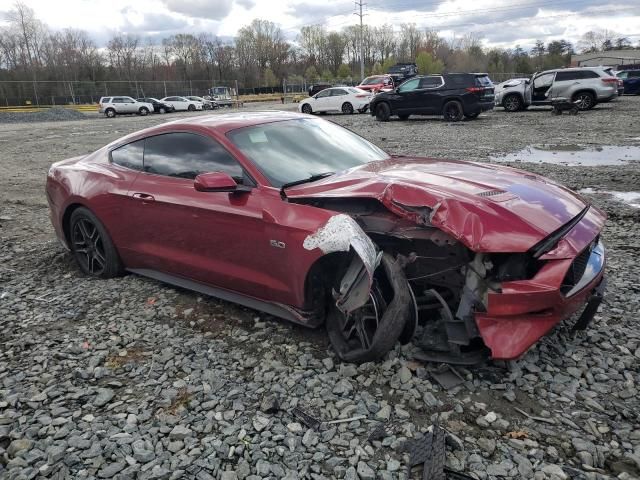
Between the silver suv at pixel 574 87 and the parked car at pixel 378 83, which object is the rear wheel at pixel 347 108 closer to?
the parked car at pixel 378 83

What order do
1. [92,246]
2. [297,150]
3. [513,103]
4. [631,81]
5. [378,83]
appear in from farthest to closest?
1. [378,83]
2. [631,81]
3. [513,103]
4. [92,246]
5. [297,150]

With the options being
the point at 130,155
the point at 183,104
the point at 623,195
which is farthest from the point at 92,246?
the point at 183,104

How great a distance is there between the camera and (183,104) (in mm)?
42531

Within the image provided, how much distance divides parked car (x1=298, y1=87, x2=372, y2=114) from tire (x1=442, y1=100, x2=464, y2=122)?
6.74 metres

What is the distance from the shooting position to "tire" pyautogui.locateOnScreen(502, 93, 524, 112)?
21.6 metres

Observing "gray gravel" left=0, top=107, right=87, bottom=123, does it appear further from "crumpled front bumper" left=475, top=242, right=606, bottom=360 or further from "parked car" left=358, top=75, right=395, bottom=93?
"crumpled front bumper" left=475, top=242, right=606, bottom=360

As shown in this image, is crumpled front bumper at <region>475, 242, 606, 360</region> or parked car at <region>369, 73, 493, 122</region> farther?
parked car at <region>369, 73, 493, 122</region>

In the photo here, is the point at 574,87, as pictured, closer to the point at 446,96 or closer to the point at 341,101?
the point at 446,96

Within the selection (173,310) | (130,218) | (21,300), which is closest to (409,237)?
(173,310)

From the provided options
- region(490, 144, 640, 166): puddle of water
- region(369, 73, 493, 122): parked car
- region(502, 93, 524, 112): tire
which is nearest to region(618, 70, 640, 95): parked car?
region(502, 93, 524, 112): tire

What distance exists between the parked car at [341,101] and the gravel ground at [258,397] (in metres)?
21.5

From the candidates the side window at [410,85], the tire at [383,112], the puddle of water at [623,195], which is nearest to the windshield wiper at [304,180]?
the puddle of water at [623,195]

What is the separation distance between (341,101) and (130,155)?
21.8 m

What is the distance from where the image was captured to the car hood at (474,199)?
8.80 ft
